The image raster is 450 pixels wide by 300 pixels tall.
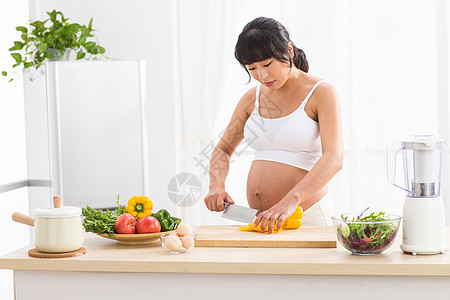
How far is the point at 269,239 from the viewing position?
1794mm

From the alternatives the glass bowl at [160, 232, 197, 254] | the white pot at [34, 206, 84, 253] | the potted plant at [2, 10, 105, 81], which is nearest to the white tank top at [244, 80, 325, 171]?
the glass bowl at [160, 232, 197, 254]

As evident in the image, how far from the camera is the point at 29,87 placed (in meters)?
4.27

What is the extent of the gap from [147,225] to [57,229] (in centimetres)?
28

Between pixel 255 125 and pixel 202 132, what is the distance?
171 cm

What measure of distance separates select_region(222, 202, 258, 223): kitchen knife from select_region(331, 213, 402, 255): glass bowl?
39 cm

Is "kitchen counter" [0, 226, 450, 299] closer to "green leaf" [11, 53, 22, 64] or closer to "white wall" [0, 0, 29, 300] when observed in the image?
"green leaf" [11, 53, 22, 64]

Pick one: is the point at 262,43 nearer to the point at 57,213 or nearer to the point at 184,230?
the point at 184,230

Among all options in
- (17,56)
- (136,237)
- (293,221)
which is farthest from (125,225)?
(17,56)

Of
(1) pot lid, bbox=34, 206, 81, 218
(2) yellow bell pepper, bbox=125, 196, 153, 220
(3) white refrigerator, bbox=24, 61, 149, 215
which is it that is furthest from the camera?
(3) white refrigerator, bbox=24, 61, 149, 215

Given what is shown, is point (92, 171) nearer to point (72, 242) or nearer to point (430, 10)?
point (72, 242)

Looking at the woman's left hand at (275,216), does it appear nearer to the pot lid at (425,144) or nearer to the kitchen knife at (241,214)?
the kitchen knife at (241,214)

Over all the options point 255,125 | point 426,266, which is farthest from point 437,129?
point 426,266

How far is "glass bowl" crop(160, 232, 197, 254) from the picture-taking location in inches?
66.7

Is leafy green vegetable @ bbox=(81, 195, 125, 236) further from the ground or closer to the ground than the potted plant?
closer to the ground
